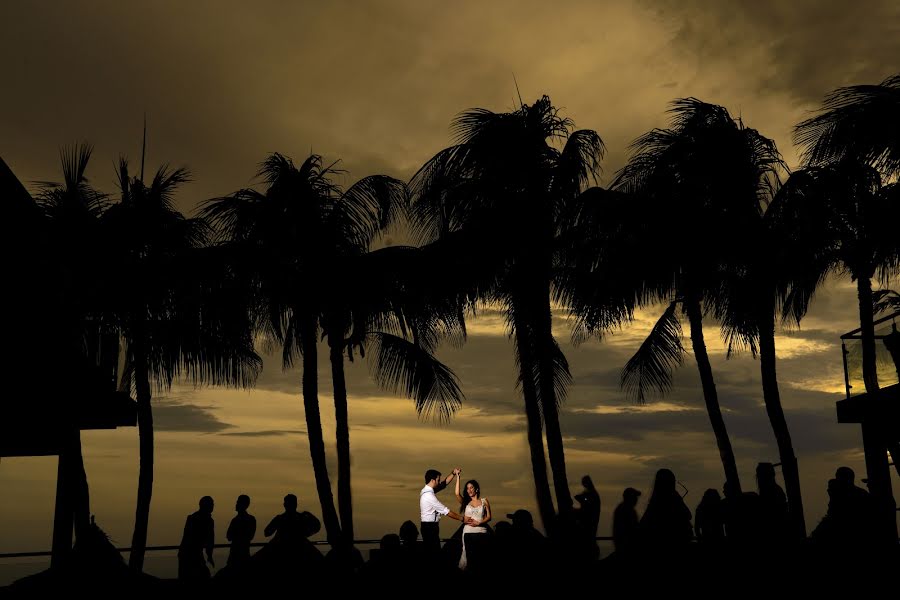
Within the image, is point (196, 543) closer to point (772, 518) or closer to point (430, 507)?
point (430, 507)

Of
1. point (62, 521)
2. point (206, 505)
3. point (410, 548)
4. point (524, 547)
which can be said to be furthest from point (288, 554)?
point (206, 505)

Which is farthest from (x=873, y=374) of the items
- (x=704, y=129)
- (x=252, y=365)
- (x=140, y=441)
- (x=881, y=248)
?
(x=140, y=441)

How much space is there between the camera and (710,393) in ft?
84.3

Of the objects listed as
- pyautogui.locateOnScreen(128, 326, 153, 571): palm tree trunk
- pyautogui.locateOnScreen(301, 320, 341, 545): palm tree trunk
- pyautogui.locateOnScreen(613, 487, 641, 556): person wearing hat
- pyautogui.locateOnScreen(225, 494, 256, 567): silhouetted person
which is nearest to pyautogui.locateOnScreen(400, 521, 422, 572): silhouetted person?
pyautogui.locateOnScreen(613, 487, 641, 556): person wearing hat

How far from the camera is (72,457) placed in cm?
1163

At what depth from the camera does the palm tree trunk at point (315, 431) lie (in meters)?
23.3

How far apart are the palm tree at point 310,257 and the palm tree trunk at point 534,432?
486 centimetres

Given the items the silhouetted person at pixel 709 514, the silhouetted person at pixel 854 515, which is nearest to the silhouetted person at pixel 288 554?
the silhouetted person at pixel 709 514

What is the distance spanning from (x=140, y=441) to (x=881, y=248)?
19.1m

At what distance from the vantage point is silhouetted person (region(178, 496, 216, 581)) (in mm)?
13589

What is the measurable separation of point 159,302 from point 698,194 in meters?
14.8

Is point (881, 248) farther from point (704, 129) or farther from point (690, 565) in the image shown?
point (690, 565)

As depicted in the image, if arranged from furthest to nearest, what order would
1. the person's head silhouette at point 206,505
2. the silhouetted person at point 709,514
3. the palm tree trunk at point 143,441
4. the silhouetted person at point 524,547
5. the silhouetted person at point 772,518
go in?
the palm tree trunk at point 143,441 < the person's head silhouette at point 206,505 < the silhouetted person at point 709,514 < the silhouetted person at point 772,518 < the silhouetted person at point 524,547

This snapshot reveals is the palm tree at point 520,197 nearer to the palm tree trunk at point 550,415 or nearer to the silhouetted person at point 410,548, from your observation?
the palm tree trunk at point 550,415
